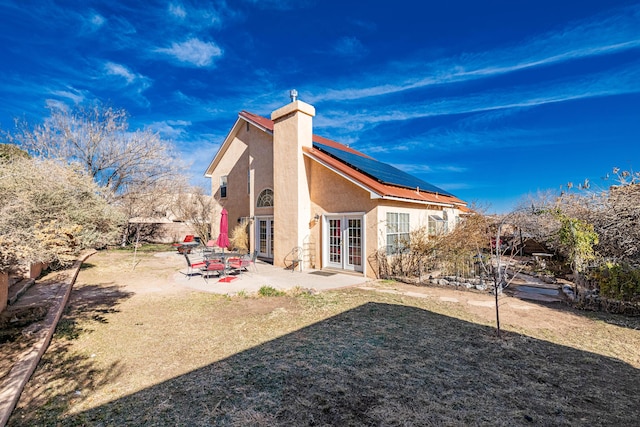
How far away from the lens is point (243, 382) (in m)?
4.21

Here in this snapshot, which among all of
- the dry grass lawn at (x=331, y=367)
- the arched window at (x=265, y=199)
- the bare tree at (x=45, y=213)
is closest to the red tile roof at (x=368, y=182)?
the arched window at (x=265, y=199)

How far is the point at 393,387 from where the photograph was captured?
Result: 4.08 meters

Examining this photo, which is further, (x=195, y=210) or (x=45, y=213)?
(x=195, y=210)

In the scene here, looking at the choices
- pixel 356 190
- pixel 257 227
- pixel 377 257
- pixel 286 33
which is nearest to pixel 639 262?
pixel 377 257

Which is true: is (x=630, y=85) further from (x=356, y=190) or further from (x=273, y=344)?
(x=273, y=344)

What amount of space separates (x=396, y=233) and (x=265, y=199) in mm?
8218

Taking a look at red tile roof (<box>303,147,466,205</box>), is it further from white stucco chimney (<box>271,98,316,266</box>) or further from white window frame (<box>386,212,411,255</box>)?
white window frame (<box>386,212,411,255</box>)

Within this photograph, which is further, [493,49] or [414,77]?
[414,77]

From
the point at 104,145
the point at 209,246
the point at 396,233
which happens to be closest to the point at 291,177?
the point at 396,233

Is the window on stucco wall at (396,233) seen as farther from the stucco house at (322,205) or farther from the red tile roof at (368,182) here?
the red tile roof at (368,182)

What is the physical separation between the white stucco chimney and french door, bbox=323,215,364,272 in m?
1.29

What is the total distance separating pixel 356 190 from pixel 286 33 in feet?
33.9

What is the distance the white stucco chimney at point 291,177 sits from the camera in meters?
14.2

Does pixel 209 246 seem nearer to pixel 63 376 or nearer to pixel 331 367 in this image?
pixel 63 376
